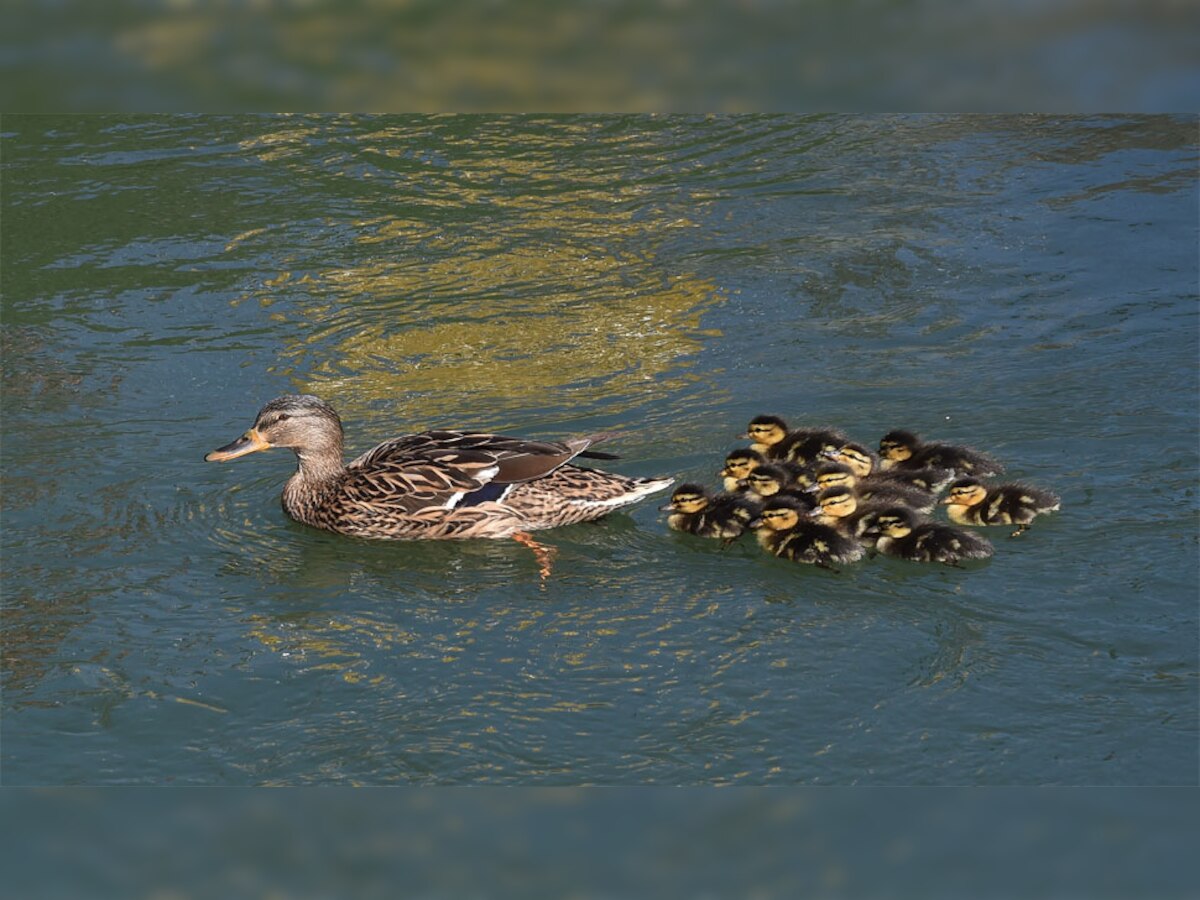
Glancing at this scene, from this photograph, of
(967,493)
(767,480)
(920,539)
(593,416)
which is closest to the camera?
(920,539)

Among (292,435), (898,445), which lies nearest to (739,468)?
(898,445)

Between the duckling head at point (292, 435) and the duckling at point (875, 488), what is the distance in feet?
5.22

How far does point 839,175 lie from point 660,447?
3029 mm

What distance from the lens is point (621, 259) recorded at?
705 centimetres

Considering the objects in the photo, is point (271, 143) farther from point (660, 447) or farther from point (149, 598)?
point (149, 598)

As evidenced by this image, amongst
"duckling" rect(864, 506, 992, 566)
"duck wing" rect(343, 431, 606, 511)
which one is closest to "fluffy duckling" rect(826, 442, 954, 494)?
"duckling" rect(864, 506, 992, 566)

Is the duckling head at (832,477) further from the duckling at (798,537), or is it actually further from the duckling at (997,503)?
the duckling at (997,503)

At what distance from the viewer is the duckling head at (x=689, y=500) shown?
466 centimetres

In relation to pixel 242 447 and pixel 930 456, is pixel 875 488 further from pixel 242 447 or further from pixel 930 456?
pixel 242 447

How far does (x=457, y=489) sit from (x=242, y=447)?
0.77 meters

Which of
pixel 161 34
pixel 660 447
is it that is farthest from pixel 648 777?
pixel 161 34

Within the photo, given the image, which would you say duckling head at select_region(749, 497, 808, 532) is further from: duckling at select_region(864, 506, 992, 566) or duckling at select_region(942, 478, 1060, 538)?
duckling at select_region(942, 478, 1060, 538)

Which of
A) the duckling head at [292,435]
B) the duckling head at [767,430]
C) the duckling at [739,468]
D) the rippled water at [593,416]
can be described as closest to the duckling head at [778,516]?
the rippled water at [593,416]

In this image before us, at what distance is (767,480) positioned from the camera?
4867mm
